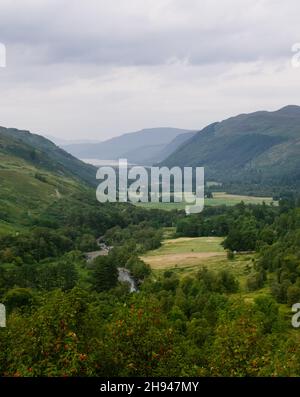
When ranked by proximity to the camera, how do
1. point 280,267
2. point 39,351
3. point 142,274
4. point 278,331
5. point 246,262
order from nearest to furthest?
point 39,351 → point 278,331 → point 280,267 → point 142,274 → point 246,262

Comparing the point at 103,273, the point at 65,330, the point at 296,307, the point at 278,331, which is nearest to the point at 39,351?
the point at 65,330

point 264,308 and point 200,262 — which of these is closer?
point 264,308

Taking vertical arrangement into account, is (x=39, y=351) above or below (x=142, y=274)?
above

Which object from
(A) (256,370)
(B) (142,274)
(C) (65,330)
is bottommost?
(B) (142,274)

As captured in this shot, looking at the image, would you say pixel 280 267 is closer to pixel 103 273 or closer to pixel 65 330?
pixel 103 273
